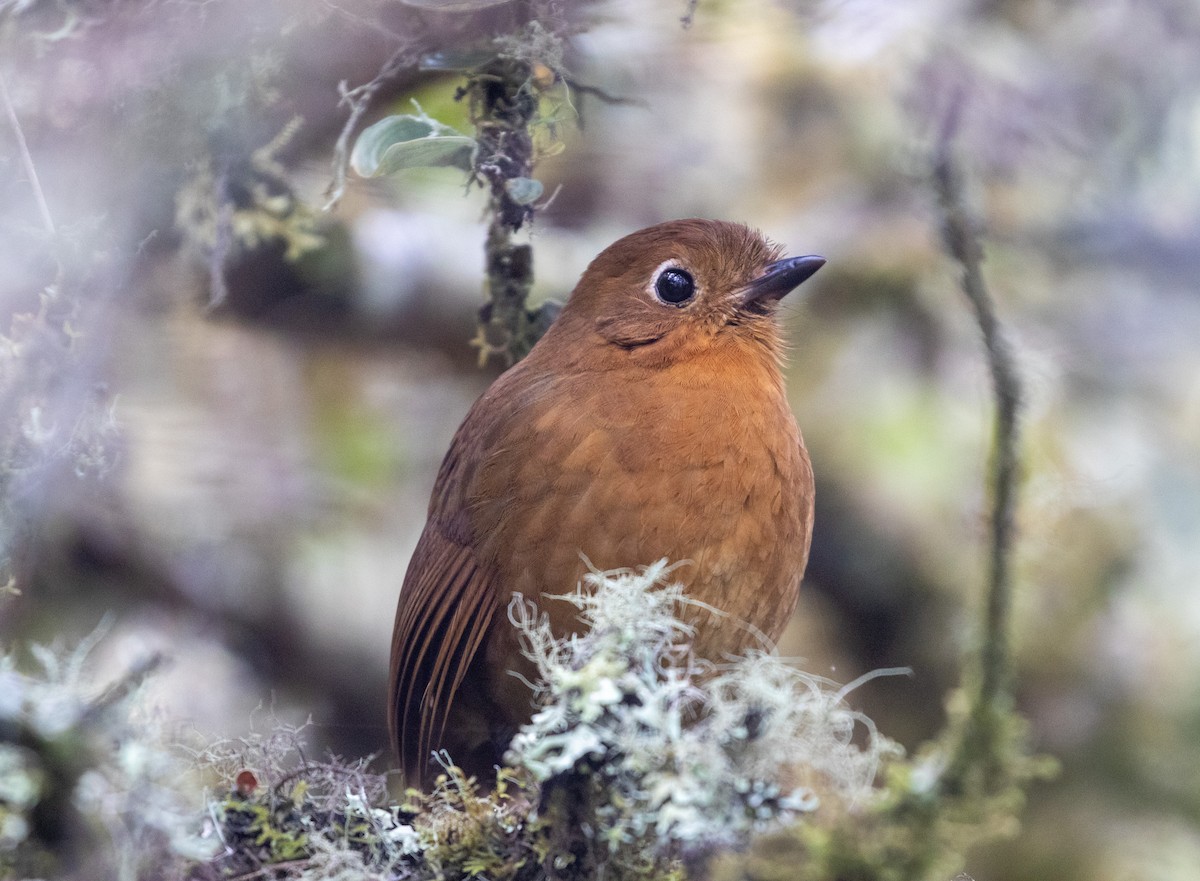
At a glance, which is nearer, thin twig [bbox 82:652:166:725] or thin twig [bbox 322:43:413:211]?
thin twig [bbox 82:652:166:725]

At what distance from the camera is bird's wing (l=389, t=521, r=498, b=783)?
2.63 meters

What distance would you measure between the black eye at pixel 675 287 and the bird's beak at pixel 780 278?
0.14 metres

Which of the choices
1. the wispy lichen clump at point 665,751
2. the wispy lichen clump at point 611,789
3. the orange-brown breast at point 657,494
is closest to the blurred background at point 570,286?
the orange-brown breast at point 657,494

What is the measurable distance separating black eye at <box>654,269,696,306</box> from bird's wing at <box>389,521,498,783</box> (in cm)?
78

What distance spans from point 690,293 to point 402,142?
0.76 meters

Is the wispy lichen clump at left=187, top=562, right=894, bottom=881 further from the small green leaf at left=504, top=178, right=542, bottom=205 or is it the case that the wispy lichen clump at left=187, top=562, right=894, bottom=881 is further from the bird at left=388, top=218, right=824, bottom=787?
the small green leaf at left=504, top=178, right=542, bottom=205

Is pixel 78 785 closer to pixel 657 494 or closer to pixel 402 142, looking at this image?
pixel 657 494

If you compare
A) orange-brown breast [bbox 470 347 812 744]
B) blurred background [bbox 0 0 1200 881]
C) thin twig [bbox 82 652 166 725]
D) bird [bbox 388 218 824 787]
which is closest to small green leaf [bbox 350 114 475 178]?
blurred background [bbox 0 0 1200 881]

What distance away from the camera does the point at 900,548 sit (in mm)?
4090

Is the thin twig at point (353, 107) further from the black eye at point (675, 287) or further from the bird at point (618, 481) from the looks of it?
the black eye at point (675, 287)

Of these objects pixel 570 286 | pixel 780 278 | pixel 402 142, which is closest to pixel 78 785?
pixel 402 142

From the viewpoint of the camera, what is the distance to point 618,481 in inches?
96.0

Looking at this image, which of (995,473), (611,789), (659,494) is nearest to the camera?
(995,473)

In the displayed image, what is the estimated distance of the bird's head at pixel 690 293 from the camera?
2760mm
